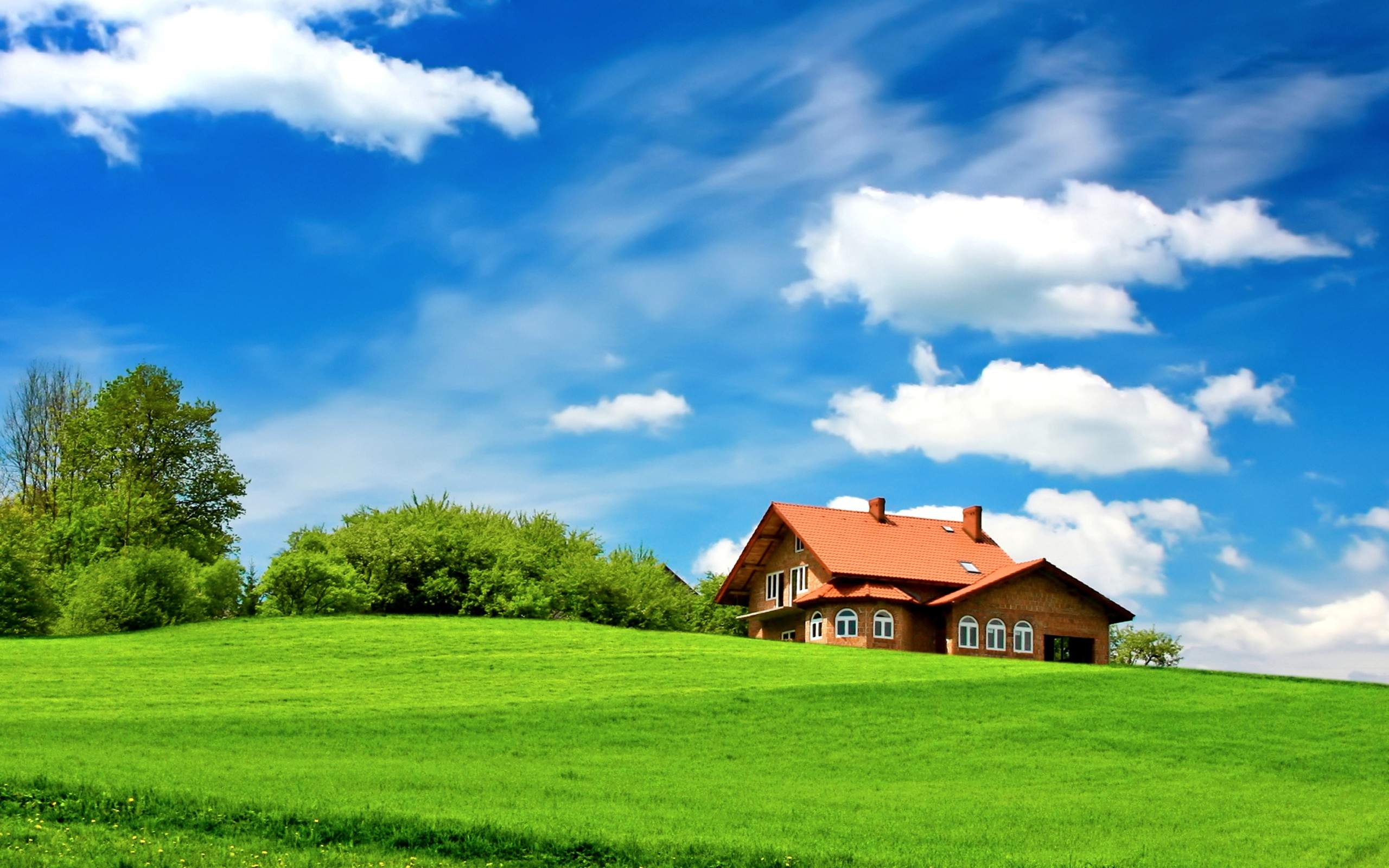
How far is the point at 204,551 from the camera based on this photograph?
227 ft

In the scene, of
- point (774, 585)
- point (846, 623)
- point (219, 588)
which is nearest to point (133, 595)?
point (219, 588)

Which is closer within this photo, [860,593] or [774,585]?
[860,593]

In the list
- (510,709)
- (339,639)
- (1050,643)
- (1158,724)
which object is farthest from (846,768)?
(1050,643)

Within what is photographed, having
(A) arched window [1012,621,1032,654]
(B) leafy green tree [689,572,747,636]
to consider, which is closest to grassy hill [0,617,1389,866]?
(A) arched window [1012,621,1032,654]

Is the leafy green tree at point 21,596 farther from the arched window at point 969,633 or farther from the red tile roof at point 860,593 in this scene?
the arched window at point 969,633

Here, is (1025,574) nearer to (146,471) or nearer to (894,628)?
(894,628)

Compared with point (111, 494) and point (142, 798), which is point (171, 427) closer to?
point (111, 494)

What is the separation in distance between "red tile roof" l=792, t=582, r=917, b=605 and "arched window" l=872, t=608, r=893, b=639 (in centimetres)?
83

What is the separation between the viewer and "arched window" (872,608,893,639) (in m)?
59.4

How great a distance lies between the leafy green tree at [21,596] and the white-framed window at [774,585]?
36493 millimetres

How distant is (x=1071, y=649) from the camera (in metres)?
60.6

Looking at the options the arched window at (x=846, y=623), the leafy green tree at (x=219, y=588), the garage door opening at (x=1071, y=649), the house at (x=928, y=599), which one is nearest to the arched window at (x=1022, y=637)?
the house at (x=928, y=599)

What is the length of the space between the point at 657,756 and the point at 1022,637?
3374 cm

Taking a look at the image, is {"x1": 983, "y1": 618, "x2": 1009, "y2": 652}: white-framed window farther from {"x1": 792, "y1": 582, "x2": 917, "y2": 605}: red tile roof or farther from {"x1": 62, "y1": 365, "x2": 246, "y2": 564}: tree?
{"x1": 62, "y1": 365, "x2": 246, "y2": 564}: tree
